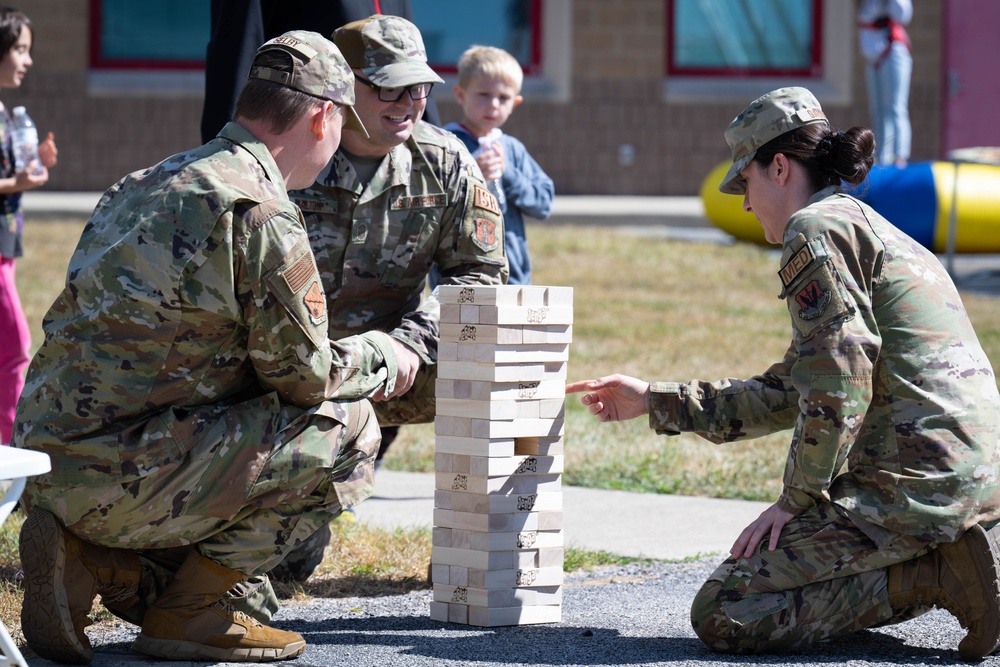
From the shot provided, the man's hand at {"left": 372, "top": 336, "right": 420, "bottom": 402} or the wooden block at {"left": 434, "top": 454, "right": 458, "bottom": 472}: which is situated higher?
the man's hand at {"left": 372, "top": 336, "right": 420, "bottom": 402}

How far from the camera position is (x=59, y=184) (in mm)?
18156

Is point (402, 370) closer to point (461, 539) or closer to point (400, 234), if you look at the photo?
point (461, 539)

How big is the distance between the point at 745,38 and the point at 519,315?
51.3 ft

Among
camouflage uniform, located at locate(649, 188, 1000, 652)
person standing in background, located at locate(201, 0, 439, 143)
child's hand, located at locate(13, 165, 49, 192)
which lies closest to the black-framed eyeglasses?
person standing in background, located at locate(201, 0, 439, 143)

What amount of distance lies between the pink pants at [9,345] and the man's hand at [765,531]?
3056 millimetres

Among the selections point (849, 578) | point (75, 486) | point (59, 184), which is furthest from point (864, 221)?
point (59, 184)

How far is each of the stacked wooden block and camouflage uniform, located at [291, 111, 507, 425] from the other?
467 millimetres

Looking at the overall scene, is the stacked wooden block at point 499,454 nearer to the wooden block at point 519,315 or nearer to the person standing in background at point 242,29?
the wooden block at point 519,315

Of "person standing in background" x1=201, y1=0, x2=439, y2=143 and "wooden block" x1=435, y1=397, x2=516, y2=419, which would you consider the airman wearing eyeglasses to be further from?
"person standing in background" x1=201, y1=0, x2=439, y2=143

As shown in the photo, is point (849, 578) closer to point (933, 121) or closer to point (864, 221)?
point (864, 221)

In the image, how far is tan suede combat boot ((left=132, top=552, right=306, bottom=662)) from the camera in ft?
11.3

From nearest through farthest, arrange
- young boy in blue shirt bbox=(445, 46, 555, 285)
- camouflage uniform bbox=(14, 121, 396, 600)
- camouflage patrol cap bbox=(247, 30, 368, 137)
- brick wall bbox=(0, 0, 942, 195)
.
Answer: camouflage uniform bbox=(14, 121, 396, 600)
camouflage patrol cap bbox=(247, 30, 368, 137)
young boy in blue shirt bbox=(445, 46, 555, 285)
brick wall bbox=(0, 0, 942, 195)

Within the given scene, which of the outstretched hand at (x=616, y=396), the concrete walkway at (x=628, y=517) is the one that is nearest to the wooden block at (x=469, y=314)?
the outstretched hand at (x=616, y=396)

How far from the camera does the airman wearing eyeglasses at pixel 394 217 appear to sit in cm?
425
